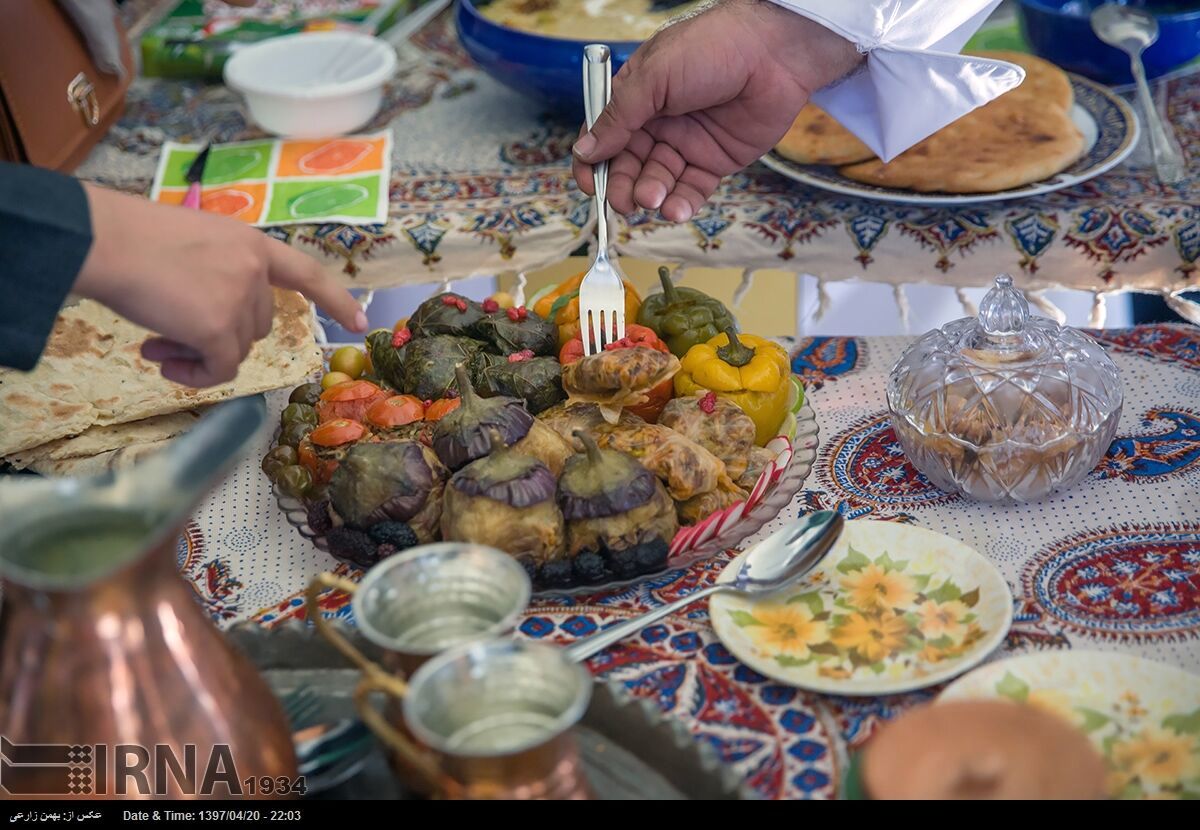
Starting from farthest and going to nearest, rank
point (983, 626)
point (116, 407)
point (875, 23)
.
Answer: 1. point (875, 23)
2. point (116, 407)
3. point (983, 626)

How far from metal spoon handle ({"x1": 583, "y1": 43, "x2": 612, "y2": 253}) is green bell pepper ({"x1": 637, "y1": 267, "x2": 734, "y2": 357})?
0.32 ft

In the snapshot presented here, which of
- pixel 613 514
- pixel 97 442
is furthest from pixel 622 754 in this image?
pixel 97 442

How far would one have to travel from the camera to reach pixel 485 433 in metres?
0.91

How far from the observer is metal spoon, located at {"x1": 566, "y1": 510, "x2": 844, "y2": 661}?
2.81ft

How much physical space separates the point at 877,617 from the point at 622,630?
0.20 m

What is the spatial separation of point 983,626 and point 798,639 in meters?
0.13

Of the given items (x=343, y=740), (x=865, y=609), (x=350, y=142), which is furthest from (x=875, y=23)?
(x=343, y=740)

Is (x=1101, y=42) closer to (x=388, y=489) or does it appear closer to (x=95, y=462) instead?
(x=388, y=489)

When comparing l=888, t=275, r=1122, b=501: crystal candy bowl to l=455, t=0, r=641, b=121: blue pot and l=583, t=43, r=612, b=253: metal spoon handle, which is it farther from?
l=455, t=0, r=641, b=121: blue pot

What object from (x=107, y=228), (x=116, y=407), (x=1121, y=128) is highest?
(x=107, y=228)

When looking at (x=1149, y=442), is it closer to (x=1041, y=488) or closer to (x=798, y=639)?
(x=1041, y=488)

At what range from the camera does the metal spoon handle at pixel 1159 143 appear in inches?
59.2

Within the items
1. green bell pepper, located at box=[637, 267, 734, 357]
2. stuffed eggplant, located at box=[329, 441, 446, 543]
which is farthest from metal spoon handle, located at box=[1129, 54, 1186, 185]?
stuffed eggplant, located at box=[329, 441, 446, 543]

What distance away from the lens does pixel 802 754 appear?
75 centimetres
